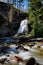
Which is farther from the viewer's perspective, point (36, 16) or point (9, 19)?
point (9, 19)

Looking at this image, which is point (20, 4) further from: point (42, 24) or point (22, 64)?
point (22, 64)

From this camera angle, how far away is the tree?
107 feet

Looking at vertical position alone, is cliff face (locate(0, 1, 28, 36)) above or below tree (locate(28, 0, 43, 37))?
below

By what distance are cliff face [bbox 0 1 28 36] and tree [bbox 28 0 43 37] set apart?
953 cm

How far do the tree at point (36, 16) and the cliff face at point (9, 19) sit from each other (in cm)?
953

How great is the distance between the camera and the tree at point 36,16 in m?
32.7

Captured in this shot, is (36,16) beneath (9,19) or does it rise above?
above

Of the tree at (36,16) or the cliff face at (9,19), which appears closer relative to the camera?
the tree at (36,16)

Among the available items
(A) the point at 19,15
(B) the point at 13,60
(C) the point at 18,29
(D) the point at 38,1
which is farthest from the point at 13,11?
(B) the point at 13,60

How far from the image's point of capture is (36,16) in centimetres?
3391

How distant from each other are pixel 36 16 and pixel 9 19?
60.9ft

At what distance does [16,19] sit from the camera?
165 ft

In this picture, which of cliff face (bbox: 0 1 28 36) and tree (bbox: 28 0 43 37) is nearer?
tree (bbox: 28 0 43 37)

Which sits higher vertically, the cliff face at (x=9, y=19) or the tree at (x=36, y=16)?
the tree at (x=36, y=16)
